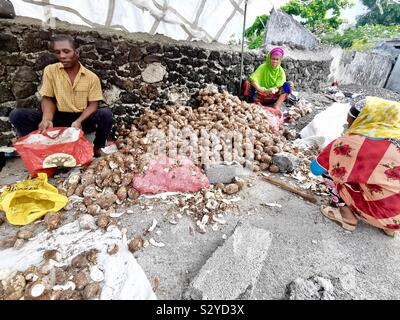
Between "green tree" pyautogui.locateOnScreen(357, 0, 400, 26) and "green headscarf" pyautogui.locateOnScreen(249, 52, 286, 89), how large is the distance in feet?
66.7

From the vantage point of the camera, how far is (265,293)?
1620 mm

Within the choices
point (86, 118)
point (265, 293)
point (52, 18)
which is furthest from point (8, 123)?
point (265, 293)

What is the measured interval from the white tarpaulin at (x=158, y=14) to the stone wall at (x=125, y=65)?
0.38 ft

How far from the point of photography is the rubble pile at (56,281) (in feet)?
4.67

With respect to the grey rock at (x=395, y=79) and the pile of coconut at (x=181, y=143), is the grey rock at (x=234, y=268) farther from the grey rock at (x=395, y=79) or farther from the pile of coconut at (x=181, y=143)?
the grey rock at (x=395, y=79)

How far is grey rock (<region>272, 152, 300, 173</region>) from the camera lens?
2904 mm

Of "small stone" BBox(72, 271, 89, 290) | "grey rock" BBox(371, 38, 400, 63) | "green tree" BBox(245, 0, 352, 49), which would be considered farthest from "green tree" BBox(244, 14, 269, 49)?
"small stone" BBox(72, 271, 89, 290)

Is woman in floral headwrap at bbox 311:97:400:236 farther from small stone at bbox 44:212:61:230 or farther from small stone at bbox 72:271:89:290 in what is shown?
small stone at bbox 44:212:61:230

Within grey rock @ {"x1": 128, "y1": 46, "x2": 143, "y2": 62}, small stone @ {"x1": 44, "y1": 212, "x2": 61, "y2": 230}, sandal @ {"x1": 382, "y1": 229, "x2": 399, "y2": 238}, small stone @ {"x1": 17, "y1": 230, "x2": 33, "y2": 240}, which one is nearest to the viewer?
small stone @ {"x1": 17, "y1": 230, "x2": 33, "y2": 240}

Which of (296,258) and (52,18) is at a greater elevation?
(52,18)

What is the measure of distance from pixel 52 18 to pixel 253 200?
282 centimetres

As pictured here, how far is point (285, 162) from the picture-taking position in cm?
291

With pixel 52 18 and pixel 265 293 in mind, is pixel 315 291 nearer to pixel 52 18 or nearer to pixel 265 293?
pixel 265 293

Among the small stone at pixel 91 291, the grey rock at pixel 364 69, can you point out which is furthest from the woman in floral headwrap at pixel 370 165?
the grey rock at pixel 364 69
